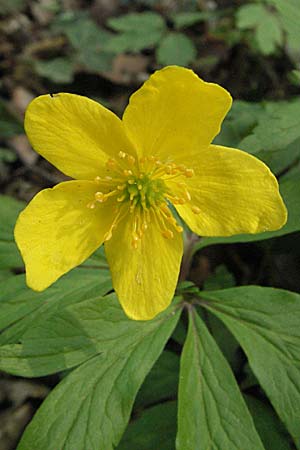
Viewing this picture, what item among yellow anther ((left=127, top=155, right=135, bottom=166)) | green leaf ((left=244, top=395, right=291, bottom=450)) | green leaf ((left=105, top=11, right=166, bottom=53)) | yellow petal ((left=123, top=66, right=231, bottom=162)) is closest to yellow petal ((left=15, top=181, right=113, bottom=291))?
yellow anther ((left=127, top=155, right=135, bottom=166))

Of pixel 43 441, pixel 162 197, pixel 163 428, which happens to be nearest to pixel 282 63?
pixel 162 197

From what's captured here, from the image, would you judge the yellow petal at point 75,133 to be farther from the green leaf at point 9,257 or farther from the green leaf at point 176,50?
the green leaf at point 176,50

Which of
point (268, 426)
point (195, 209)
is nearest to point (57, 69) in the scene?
point (195, 209)

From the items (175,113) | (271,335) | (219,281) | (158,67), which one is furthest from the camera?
(158,67)

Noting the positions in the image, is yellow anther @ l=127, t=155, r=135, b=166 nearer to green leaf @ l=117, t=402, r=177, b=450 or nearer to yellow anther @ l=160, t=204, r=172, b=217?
yellow anther @ l=160, t=204, r=172, b=217

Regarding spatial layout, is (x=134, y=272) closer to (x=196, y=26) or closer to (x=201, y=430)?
(x=201, y=430)

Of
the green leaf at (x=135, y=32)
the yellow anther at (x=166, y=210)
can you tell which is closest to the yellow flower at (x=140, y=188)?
the yellow anther at (x=166, y=210)

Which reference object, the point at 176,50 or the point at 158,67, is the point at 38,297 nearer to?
the point at 176,50
